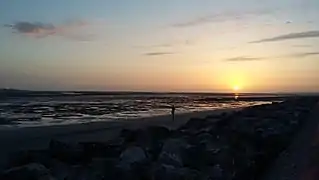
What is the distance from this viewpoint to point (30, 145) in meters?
14.4

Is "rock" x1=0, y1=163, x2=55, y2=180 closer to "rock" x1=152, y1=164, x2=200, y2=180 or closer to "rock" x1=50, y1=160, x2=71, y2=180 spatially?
"rock" x1=50, y1=160, x2=71, y2=180

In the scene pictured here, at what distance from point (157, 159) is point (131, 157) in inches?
23.5

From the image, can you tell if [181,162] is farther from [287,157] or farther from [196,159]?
[287,157]

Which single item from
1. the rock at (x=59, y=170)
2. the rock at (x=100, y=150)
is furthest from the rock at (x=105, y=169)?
the rock at (x=100, y=150)

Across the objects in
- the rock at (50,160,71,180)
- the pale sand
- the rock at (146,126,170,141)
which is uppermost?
the rock at (146,126,170,141)

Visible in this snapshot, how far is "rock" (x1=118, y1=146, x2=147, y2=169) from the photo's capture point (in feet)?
28.2

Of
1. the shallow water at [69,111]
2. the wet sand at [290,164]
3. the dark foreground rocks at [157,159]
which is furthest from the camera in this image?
the shallow water at [69,111]

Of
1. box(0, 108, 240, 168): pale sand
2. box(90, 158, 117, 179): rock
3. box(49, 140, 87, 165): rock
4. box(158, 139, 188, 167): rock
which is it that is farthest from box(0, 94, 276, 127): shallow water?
box(90, 158, 117, 179): rock

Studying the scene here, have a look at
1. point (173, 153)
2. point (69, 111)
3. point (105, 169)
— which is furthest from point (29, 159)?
point (69, 111)

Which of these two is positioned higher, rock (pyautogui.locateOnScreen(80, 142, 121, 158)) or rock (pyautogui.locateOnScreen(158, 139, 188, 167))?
rock (pyautogui.locateOnScreen(158, 139, 188, 167))

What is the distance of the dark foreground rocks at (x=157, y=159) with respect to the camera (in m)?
7.91

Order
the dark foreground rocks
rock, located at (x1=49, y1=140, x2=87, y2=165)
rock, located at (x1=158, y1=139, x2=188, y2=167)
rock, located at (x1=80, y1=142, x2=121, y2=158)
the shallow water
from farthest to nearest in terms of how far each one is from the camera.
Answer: the shallow water, rock, located at (x1=80, y1=142, x2=121, y2=158), rock, located at (x1=49, y1=140, x2=87, y2=165), rock, located at (x1=158, y1=139, x2=188, y2=167), the dark foreground rocks

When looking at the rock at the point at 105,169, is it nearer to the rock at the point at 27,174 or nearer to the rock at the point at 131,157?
the rock at the point at 131,157

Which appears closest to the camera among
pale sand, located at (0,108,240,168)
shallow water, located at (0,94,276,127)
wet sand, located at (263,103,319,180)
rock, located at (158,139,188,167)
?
wet sand, located at (263,103,319,180)
